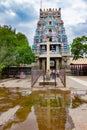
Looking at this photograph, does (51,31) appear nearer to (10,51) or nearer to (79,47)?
(79,47)

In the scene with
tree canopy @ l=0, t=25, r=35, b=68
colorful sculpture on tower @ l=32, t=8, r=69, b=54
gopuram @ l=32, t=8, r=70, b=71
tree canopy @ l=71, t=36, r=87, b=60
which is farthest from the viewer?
colorful sculpture on tower @ l=32, t=8, r=69, b=54

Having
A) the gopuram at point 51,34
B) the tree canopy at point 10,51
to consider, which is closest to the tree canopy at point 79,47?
the tree canopy at point 10,51

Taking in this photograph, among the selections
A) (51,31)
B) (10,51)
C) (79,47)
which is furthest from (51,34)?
(10,51)

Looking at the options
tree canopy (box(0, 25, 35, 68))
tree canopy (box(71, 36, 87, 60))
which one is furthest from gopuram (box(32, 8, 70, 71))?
tree canopy (box(71, 36, 87, 60))

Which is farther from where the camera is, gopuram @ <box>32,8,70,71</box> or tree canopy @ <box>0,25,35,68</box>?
gopuram @ <box>32,8,70,71</box>

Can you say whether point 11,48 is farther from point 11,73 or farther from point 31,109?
point 31,109

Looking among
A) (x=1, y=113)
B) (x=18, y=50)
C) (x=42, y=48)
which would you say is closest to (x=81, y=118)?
(x=1, y=113)

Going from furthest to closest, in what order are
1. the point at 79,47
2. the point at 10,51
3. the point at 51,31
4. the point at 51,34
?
the point at 51,31
the point at 51,34
the point at 79,47
the point at 10,51

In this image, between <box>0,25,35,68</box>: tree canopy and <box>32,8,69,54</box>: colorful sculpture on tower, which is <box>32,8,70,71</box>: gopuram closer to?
<box>32,8,69,54</box>: colorful sculpture on tower

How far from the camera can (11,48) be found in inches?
1506

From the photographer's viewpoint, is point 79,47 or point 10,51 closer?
point 10,51

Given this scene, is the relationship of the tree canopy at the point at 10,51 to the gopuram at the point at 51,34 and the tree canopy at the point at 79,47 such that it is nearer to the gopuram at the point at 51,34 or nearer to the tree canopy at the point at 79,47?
the tree canopy at the point at 79,47

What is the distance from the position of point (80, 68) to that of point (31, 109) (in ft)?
146

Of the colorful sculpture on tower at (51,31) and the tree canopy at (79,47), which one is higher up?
the colorful sculpture on tower at (51,31)
